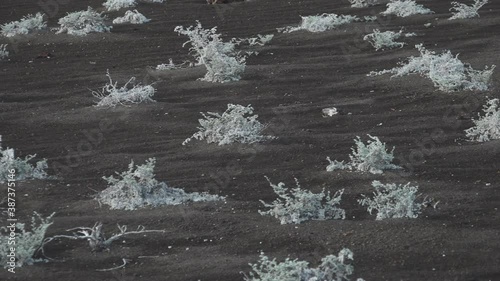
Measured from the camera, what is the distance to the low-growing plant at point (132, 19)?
394 inches

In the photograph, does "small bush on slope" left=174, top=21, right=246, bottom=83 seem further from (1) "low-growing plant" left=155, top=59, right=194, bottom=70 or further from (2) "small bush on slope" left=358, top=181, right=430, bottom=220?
(2) "small bush on slope" left=358, top=181, right=430, bottom=220

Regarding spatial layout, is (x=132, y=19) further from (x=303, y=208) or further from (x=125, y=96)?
(x=303, y=208)

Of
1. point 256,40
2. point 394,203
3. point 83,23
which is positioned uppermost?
point 83,23

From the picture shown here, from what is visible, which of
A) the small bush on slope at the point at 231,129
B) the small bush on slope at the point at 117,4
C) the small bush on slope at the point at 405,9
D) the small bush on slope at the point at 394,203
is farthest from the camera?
the small bush on slope at the point at 117,4

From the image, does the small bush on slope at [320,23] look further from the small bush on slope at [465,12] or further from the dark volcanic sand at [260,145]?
the small bush on slope at [465,12]

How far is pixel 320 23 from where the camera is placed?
928 centimetres

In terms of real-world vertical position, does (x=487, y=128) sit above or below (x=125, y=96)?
below

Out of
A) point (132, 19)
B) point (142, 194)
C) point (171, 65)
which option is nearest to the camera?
point (142, 194)

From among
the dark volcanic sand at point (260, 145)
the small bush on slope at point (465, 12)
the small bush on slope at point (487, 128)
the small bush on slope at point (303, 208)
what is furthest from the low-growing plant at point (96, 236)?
the small bush on slope at point (465, 12)

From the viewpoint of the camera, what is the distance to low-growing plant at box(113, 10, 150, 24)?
32.8 feet

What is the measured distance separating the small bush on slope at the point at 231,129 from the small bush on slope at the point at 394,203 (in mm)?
1399

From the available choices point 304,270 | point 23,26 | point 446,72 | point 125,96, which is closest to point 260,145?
point 125,96

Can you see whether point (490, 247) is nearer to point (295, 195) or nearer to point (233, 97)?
point (295, 195)

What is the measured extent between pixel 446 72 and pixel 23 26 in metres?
5.11
